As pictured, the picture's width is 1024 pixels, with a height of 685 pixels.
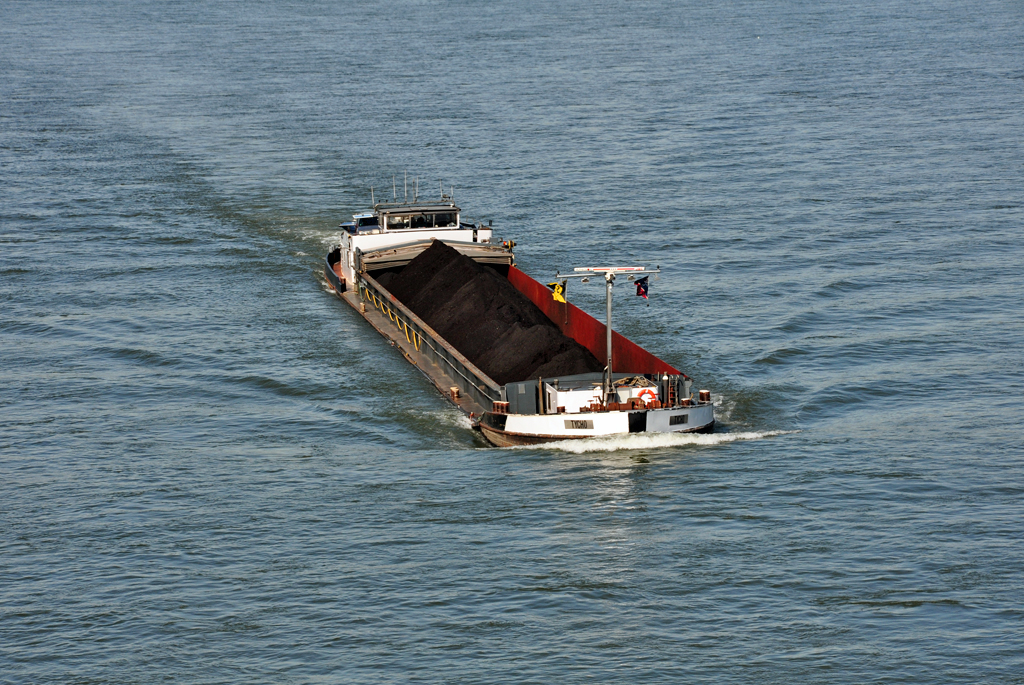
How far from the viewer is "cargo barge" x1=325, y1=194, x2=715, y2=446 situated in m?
34.6

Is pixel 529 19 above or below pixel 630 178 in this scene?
above

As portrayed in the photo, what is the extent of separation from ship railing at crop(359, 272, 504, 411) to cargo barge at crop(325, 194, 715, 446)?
54 mm

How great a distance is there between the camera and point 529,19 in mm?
135375

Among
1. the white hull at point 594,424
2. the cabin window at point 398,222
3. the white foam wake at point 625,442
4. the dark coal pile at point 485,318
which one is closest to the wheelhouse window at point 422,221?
the cabin window at point 398,222

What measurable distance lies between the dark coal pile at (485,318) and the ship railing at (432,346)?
0.53 m

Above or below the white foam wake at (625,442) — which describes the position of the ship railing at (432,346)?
above

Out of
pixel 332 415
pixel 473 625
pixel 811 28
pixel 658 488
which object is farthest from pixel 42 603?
pixel 811 28

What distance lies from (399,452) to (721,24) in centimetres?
10313

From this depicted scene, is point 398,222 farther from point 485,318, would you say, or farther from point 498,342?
point 498,342

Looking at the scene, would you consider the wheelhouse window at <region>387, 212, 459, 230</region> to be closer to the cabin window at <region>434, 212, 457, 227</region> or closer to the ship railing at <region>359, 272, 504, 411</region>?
the cabin window at <region>434, 212, 457, 227</region>

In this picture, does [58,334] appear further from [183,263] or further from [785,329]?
[785,329]

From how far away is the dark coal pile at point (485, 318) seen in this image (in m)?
37.4

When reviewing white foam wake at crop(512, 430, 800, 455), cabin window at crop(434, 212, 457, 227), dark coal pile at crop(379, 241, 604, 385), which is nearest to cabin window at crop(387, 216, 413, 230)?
cabin window at crop(434, 212, 457, 227)

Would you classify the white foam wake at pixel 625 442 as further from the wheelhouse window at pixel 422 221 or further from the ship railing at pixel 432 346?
the wheelhouse window at pixel 422 221
